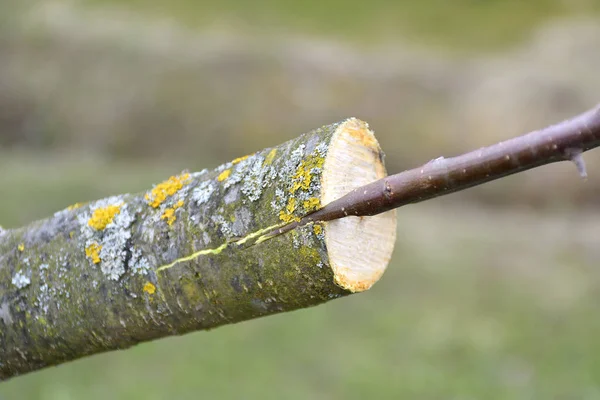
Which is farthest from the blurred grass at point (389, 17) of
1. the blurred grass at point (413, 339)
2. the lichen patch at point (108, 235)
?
the lichen patch at point (108, 235)

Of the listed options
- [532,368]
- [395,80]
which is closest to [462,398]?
[532,368]

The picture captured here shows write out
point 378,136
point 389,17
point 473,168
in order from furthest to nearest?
point 389,17 < point 378,136 < point 473,168

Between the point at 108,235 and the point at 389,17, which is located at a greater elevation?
the point at 389,17

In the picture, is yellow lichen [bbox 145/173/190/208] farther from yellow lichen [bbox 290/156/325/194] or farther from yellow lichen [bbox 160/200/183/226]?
yellow lichen [bbox 290/156/325/194]

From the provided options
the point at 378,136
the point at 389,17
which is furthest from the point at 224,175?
the point at 389,17

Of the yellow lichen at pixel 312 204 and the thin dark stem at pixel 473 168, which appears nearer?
the thin dark stem at pixel 473 168

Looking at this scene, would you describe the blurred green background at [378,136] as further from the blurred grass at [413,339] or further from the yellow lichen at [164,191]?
the yellow lichen at [164,191]

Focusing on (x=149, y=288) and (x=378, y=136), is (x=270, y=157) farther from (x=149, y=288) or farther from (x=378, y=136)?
(x=378, y=136)
